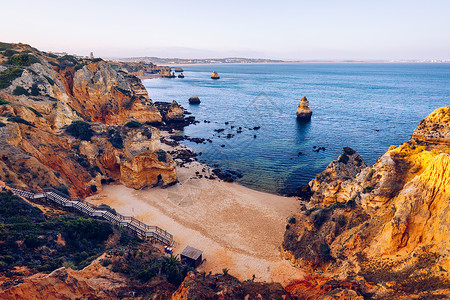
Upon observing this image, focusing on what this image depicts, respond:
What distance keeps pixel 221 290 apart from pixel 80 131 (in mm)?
30476

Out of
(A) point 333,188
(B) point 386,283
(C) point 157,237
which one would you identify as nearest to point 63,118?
(C) point 157,237

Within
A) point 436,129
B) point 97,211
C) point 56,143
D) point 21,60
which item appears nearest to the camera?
point 436,129

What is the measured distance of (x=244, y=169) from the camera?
4338 centimetres

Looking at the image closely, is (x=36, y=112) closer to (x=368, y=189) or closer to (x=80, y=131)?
(x=80, y=131)

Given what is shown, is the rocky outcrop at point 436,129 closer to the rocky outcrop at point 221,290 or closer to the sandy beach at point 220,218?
the sandy beach at point 220,218

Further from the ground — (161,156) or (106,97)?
(106,97)

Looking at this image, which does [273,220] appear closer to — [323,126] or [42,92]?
[42,92]

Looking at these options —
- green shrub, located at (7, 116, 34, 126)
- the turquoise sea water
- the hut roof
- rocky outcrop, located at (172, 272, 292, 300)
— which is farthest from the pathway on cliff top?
green shrub, located at (7, 116, 34, 126)

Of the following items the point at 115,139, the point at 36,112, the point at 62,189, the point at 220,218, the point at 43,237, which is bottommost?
the point at 220,218

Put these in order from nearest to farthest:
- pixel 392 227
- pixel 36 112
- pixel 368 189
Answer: pixel 392 227
pixel 368 189
pixel 36 112

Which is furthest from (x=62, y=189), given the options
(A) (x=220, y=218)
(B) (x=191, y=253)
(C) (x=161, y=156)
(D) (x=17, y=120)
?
(A) (x=220, y=218)

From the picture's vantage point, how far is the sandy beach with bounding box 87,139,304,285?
21.8 meters

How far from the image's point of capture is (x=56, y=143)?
105 ft

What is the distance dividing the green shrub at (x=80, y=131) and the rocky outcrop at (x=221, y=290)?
89.9ft
